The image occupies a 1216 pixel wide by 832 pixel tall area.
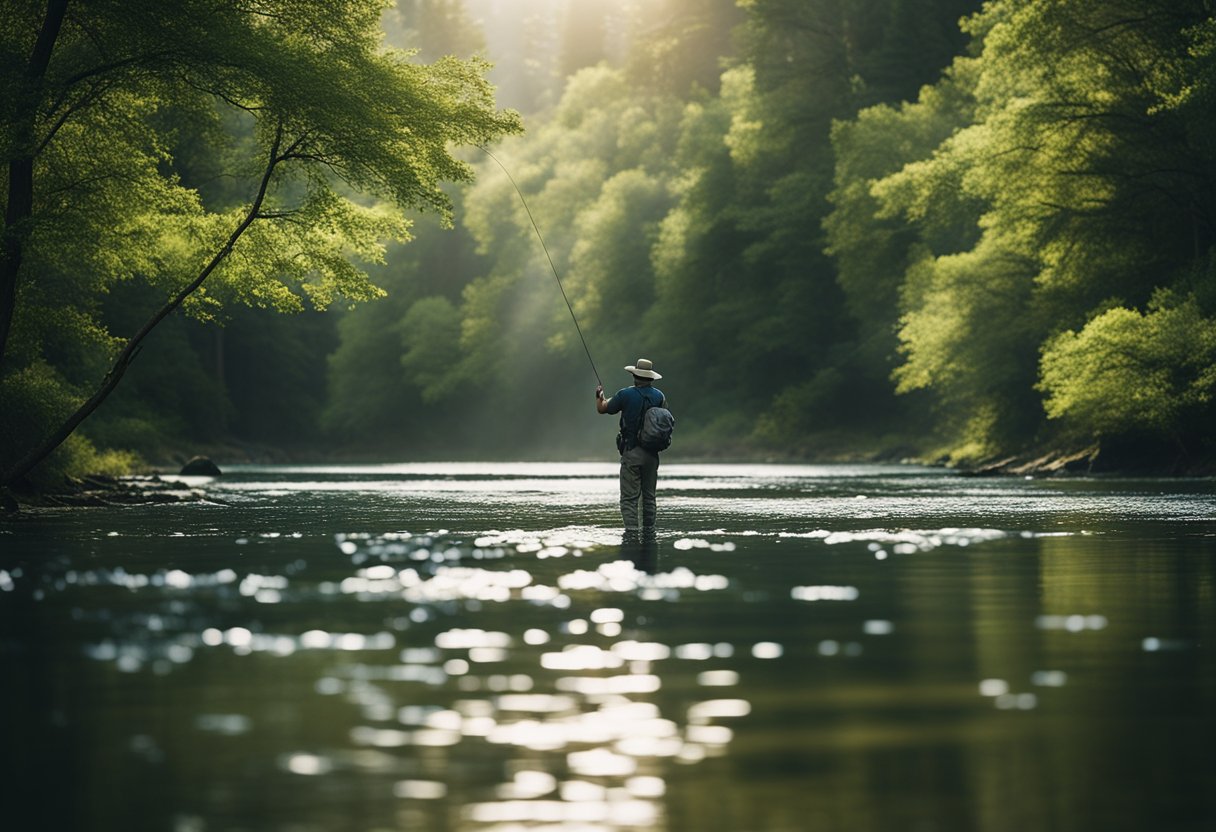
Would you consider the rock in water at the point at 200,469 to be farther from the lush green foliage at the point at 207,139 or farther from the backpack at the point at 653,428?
the backpack at the point at 653,428

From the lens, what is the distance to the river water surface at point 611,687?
6.02m

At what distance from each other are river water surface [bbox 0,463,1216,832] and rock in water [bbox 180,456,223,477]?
121 feet

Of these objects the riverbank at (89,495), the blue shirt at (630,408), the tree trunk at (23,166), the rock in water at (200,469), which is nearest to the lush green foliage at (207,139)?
the tree trunk at (23,166)

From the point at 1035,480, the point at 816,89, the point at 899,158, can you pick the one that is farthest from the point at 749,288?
the point at 1035,480

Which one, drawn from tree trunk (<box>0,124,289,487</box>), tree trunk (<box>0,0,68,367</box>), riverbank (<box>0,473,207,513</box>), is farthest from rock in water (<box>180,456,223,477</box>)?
tree trunk (<box>0,0,68,367</box>)

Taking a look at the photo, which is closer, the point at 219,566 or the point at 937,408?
the point at 219,566

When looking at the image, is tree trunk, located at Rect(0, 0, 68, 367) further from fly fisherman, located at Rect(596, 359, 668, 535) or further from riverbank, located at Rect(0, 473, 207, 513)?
fly fisherman, located at Rect(596, 359, 668, 535)

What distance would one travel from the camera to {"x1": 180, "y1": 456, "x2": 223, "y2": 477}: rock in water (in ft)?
181

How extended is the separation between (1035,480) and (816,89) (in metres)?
37.6

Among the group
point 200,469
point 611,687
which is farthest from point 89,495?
point 200,469

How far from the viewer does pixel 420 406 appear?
106m

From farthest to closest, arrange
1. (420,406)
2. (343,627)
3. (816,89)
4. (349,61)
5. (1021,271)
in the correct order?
(420,406), (816,89), (1021,271), (349,61), (343,627)

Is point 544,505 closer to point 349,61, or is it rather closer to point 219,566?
point 349,61

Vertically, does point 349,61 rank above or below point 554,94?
below
